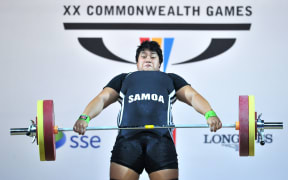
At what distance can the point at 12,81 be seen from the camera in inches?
186

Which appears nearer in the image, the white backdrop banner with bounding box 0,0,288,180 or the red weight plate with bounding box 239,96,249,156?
the red weight plate with bounding box 239,96,249,156

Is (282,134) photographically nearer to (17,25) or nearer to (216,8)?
(216,8)

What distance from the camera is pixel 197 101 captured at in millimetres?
3729

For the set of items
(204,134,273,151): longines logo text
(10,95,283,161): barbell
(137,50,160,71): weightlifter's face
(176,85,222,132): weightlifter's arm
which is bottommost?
(204,134,273,151): longines logo text

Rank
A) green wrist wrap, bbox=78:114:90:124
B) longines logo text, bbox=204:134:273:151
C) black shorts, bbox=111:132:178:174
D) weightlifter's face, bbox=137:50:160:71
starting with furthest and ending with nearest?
longines logo text, bbox=204:134:273:151, weightlifter's face, bbox=137:50:160:71, green wrist wrap, bbox=78:114:90:124, black shorts, bbox=111:132:178:174

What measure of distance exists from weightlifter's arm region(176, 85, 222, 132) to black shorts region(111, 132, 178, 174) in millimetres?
275

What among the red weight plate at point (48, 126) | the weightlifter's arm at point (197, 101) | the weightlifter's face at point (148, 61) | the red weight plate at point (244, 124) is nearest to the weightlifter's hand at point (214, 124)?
the weightlifter's arm at point (197, 101)

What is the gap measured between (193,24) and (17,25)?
1334mm

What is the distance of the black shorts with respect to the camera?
11.4 ft

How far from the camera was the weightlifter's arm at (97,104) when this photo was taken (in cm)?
352

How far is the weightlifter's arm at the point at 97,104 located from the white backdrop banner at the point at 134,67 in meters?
0.84

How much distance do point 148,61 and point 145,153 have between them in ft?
2.19

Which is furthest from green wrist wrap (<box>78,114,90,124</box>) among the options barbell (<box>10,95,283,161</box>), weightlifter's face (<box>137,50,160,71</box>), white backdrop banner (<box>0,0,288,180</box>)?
white backdrop banner (<box>0,0,288,180</box>)

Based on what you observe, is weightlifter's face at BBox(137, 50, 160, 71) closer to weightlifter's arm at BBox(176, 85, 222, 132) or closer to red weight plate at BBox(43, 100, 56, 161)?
weightlifter's arm at BBox(176, 85, 222, 132)
